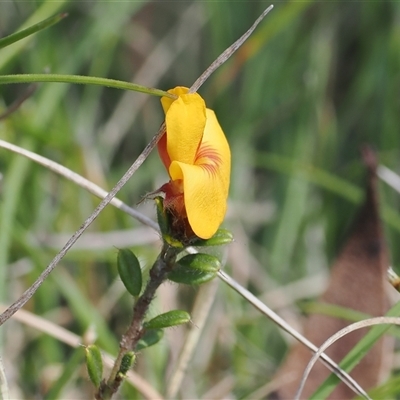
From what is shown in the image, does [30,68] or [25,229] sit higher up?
[30,68]

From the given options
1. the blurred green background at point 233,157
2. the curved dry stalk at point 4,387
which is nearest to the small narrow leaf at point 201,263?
the curved dry stalk at point 4,387

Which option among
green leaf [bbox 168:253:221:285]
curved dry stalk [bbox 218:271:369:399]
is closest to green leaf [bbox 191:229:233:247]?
green leaf [bbox 168:253:221:285]

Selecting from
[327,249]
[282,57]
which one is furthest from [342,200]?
[282,57]

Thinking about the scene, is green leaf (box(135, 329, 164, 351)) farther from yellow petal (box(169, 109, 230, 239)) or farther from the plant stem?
yellow petal (box(169, 109, 230, 239))

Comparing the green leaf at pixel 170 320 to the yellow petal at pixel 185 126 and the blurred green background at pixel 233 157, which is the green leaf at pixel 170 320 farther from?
the blurred green background at pixel 233 157

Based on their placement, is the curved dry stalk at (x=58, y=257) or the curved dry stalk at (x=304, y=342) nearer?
the curved dry stalk at (x=58, y=257)

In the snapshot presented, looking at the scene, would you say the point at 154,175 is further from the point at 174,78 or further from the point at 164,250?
the point at 164,250
